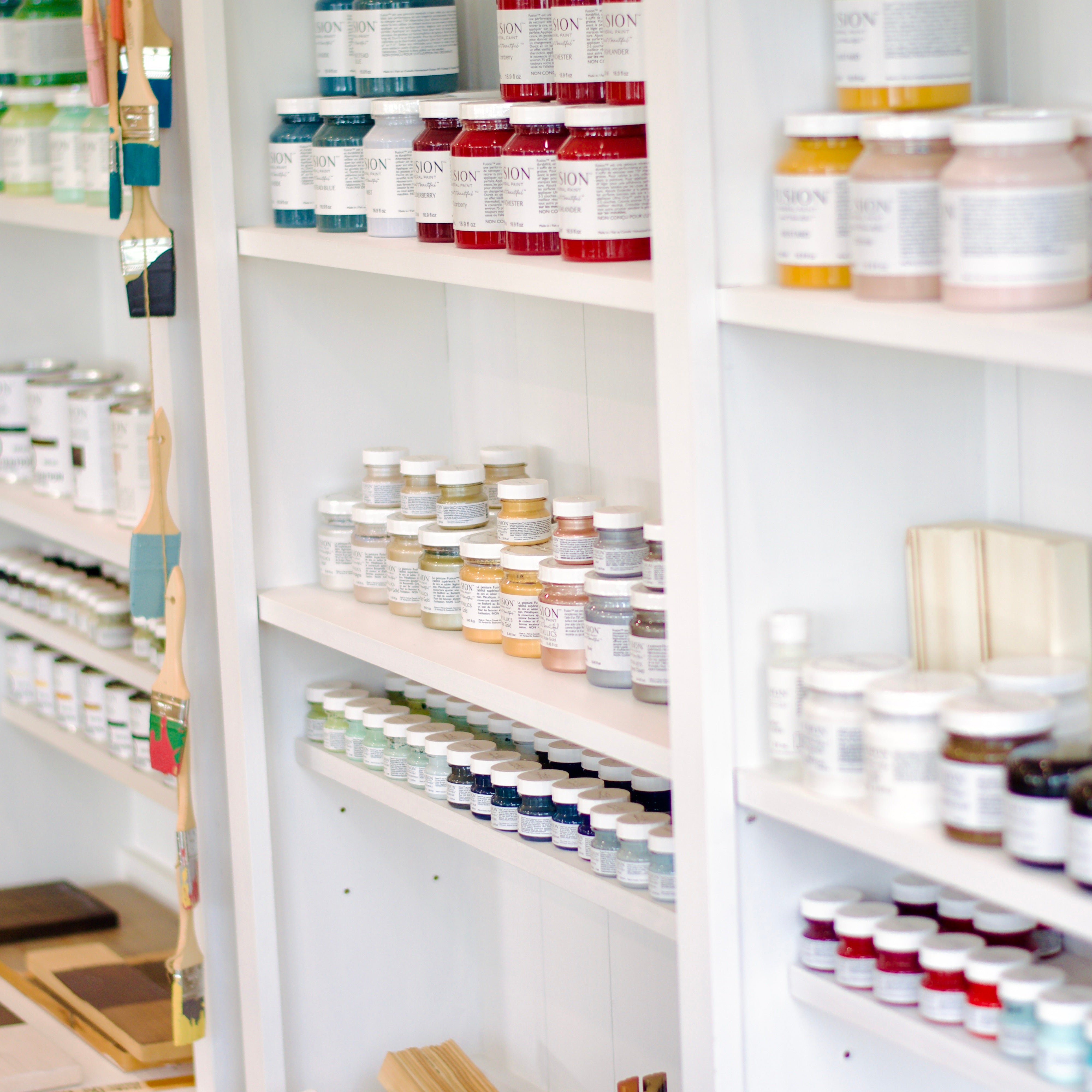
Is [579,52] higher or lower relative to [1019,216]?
higher

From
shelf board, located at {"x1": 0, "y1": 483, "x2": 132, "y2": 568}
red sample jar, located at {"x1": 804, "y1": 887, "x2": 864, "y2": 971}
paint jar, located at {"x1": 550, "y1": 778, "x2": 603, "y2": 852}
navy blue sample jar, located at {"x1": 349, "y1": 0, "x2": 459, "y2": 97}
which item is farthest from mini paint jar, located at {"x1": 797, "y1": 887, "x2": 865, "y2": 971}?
shelf board, located at {"x1": 0, "y1": 483, "x2": 132, "y2": 568}

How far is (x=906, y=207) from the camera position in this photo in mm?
835

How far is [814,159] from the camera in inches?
35.5

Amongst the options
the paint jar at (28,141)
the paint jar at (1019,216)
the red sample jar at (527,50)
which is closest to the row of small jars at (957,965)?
the paint jar at (1019,216)

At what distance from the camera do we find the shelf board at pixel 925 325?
0.73m

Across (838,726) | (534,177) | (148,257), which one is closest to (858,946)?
(838,726)

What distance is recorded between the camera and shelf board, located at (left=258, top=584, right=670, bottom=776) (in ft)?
3.58

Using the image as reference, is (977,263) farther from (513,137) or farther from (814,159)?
(513,137)

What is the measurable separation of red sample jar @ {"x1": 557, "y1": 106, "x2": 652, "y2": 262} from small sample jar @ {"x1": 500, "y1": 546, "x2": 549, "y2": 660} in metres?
0.30

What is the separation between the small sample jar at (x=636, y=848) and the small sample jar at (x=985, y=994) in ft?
0.98

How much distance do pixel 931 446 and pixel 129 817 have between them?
1.77 metres

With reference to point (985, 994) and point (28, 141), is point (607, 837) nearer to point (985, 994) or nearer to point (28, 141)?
point (985, 994)

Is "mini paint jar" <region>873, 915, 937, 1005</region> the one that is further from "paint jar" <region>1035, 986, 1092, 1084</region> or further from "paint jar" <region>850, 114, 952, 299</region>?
"paint jar" <region>850, 114, 952, 299</region>

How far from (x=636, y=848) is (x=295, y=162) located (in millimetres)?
697
